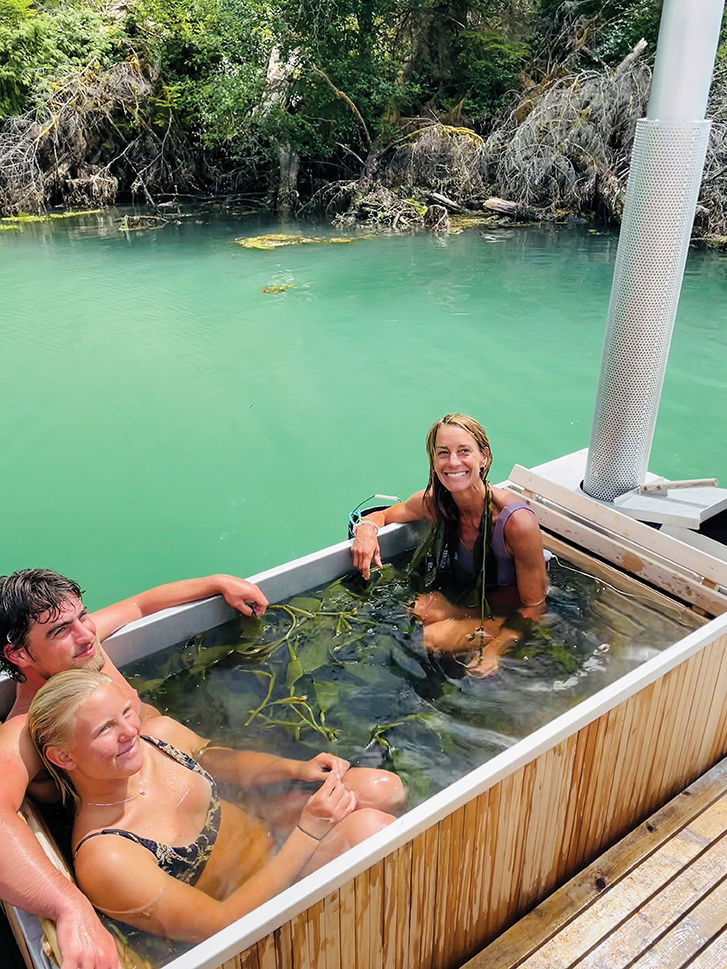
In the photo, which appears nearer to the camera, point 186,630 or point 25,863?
point 25,863

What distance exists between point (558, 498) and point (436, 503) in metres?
0.52

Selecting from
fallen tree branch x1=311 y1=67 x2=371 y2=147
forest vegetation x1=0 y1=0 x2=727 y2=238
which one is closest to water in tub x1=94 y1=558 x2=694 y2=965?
forest vegetation x1=0 y1=0 x2=727 y2=238

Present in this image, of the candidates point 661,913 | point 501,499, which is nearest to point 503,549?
point 501,499

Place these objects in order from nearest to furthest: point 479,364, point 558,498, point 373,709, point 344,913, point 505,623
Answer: point 344,913, point 373,709, point 505,623, point 558,498, point 479,364

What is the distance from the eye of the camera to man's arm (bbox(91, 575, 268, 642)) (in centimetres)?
222

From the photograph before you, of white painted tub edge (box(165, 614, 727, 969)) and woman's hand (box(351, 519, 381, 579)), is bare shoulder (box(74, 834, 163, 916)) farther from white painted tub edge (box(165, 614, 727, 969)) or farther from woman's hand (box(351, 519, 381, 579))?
woman's hand (box(351, 519, 381, 579))

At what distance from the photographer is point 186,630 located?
231 centimetres

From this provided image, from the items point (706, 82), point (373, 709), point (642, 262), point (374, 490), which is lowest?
point (374, 490)

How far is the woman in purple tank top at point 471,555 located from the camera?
7.67 feet

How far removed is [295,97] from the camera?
A: 48.2ft

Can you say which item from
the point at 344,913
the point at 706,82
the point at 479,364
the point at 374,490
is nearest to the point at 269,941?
the point at 344,913

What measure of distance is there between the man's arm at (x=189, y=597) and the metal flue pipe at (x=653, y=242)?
1.32m

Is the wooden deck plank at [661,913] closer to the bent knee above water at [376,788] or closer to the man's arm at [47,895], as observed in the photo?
the bent knee above water at [376,788]

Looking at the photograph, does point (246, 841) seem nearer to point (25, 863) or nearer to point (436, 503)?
point (25, 863)
